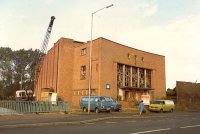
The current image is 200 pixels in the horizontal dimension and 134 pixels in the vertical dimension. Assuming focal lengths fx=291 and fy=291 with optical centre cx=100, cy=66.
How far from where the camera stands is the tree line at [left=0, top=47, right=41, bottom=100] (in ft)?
294

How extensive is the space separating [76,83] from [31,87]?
3034 centimetres

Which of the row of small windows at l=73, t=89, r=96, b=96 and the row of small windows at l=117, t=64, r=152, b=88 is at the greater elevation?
the row of small windows at l=117, t=64, r=152, b=88

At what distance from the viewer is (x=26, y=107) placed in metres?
27.8

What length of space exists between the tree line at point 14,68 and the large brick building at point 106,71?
34013mm

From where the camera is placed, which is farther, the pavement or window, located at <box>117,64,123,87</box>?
window, located at <box>117,64,123,87</box>

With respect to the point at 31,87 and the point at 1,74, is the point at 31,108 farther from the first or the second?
the point at 1,74

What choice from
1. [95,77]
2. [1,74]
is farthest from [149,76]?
[1,74]

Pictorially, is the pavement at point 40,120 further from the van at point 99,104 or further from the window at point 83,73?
the window at point 83,73

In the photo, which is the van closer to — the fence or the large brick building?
the fence

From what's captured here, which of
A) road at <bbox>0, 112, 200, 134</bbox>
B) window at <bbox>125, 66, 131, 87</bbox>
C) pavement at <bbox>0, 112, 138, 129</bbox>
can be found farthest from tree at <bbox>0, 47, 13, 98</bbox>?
road at <bbox>0, 112, 200, 134</bbox>

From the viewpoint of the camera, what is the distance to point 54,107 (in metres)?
29.6

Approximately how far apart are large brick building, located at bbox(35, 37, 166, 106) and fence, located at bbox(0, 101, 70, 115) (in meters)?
16.4

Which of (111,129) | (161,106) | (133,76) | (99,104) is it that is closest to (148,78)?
(133,76)

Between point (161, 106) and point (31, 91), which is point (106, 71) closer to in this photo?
point (161, 106)
